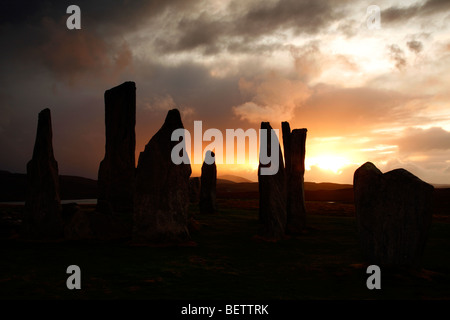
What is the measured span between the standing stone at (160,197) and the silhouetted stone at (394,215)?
6.53m

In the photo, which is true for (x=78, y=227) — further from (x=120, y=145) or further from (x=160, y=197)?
(x=120, y=145)

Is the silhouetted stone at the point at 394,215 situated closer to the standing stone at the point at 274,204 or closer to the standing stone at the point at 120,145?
the standing stone at the point at 274,204

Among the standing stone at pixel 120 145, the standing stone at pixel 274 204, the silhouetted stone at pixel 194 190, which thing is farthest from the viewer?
the silhouetted stone at pixel 194 190

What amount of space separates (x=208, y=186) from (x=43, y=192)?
1389 cm

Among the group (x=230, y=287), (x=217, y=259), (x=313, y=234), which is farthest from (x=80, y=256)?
(x=313, y=234)

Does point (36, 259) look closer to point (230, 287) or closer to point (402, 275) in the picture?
point (230, 287)

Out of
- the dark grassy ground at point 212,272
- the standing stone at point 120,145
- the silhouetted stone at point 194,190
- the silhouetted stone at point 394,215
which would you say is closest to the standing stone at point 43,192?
the dark grassy ground at point 212,272

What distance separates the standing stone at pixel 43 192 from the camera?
1336 centimetres

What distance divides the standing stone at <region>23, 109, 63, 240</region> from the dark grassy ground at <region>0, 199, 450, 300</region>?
2.82 feet

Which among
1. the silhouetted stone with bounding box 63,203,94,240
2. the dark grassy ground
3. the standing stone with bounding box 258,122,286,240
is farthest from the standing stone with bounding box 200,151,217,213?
the silhouetted stone with bounding box 63,203,94,240

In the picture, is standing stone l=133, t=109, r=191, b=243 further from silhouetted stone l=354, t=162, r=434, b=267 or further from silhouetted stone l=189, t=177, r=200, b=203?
silhouetted stone l=189, t=177, r=200, b=203

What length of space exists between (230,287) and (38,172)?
971cm

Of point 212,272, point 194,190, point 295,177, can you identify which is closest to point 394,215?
point 212,272

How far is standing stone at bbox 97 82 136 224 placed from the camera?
22.4 meters
